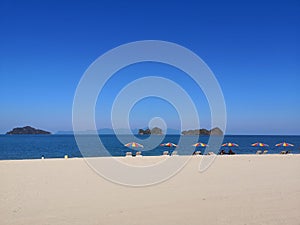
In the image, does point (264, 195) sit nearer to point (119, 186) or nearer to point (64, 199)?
point (119, 186)

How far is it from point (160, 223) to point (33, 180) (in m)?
5.74

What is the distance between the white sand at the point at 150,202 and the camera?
514cm

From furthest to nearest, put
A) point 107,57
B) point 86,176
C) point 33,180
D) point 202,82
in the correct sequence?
point 202,82, point 107,57, point 86,176, point 33,180

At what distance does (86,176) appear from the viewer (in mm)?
10344

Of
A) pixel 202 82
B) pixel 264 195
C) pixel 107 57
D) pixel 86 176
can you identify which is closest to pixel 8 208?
pixel 86 176

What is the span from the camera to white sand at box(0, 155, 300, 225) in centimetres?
514

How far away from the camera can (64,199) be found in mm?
6668

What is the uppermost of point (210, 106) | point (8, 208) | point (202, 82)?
point (202, 82)

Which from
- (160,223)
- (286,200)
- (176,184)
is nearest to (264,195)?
(286,200)

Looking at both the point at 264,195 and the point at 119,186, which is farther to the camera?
the point at 119,186

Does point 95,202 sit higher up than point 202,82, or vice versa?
point 202,82

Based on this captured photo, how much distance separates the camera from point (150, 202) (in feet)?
21.1

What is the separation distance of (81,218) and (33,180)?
4.68 metres

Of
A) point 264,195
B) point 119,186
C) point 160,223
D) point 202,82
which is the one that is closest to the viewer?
point 160,223
